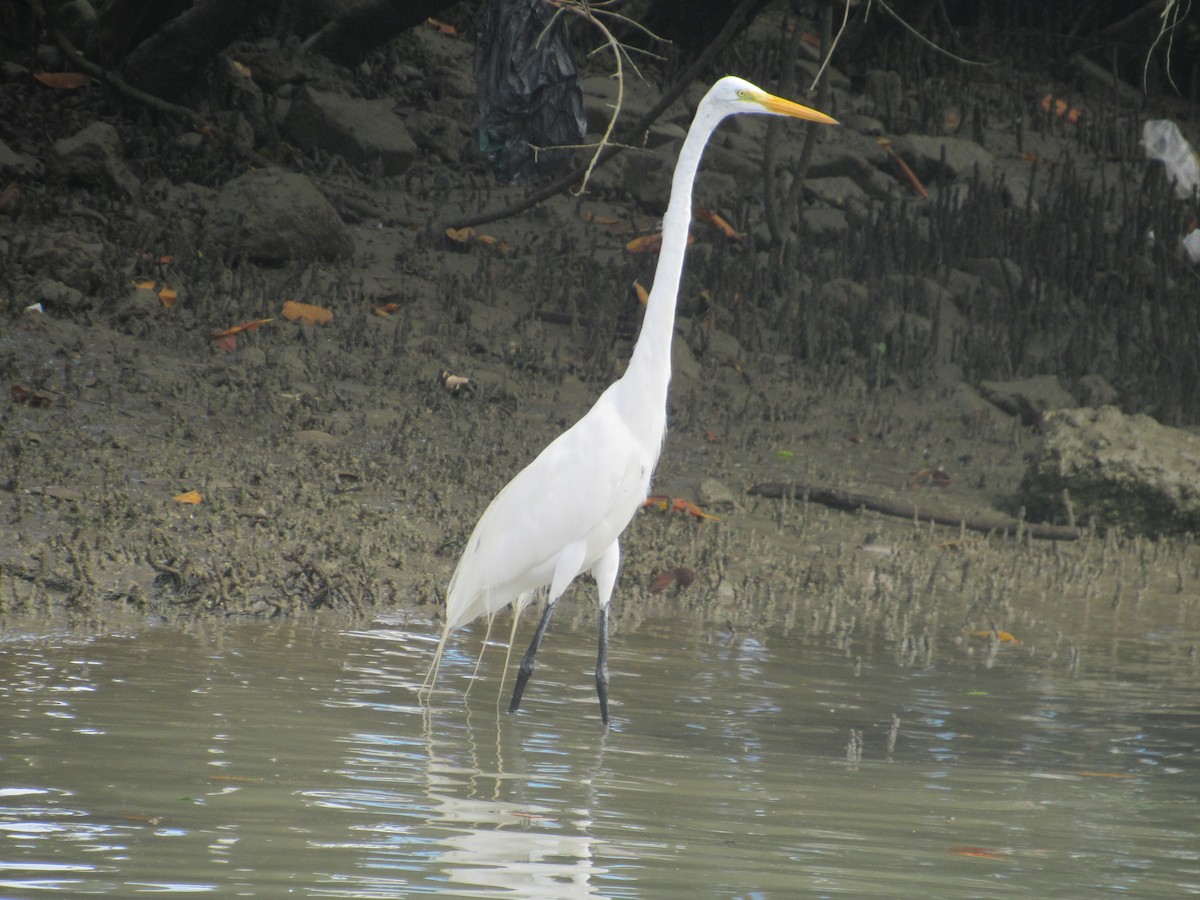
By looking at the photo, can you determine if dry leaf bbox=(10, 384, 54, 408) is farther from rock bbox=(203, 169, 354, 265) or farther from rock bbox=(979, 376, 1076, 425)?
rock bbox=(979, 376, 1076, 425)

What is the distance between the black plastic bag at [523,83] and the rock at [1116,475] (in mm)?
3859

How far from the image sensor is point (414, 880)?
2.80 metres

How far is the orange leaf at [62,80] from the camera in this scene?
37.7 feet

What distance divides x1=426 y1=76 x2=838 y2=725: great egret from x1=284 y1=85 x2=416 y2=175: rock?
6.93 m

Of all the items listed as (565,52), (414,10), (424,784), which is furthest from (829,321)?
(424,784)

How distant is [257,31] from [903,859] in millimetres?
12041

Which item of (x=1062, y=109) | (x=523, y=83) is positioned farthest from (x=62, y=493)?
(x=1062, y=109)

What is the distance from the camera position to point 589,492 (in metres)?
5.05

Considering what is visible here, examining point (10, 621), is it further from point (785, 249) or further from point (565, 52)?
point (785, 249)

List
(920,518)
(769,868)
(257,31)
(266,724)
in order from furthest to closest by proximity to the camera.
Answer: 1. (257,31)
2. (920,518)
3. (266,724)
4. (769,868)

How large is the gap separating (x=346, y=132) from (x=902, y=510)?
5.90 m

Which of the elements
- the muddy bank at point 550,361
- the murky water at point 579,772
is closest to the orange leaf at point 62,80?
the muddy bank at point 550,361

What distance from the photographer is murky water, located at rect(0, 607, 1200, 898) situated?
9.59ft

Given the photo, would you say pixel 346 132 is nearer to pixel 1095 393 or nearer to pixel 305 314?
pixel 305 314
